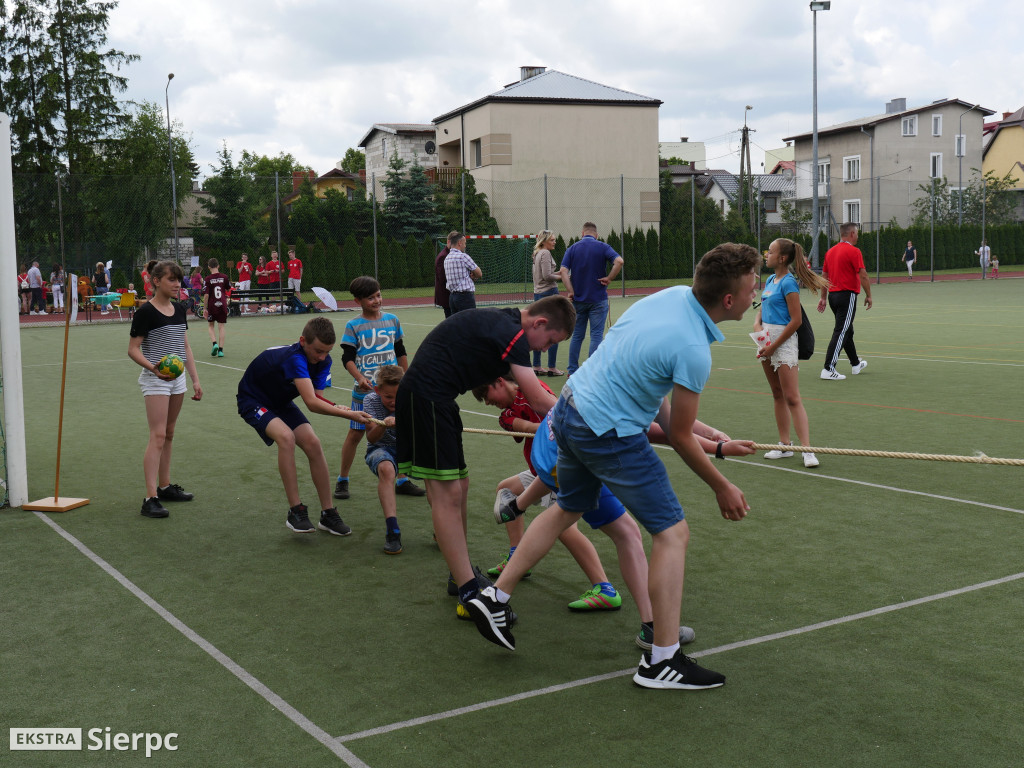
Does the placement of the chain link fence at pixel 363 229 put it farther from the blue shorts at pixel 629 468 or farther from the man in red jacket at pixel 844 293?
the blue shorts at pixel 629 468

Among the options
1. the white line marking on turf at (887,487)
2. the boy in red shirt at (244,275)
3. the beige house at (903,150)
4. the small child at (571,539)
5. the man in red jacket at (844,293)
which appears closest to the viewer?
the small child at (571,539)

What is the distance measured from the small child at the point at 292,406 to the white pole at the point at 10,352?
1.96 meters

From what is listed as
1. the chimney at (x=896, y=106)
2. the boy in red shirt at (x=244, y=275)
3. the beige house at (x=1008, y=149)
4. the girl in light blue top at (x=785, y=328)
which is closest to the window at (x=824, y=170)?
the chimney at (x=896, y=106)

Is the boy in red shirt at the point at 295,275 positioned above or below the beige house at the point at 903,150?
below

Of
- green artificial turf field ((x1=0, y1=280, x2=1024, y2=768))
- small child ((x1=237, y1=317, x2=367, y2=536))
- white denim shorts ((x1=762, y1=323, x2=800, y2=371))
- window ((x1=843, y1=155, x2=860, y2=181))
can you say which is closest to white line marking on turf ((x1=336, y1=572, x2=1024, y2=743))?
green artificial turf field ((x1=0, y1=280, x2=1024, y2=768))

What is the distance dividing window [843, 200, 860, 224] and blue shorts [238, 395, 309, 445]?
6194 cm

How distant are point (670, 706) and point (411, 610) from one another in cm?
167

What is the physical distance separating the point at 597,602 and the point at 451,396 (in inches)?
50.9

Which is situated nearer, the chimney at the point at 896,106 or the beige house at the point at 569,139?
the beige house at the point at 569,139

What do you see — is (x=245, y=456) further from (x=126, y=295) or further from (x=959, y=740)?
(x=126, y=295)

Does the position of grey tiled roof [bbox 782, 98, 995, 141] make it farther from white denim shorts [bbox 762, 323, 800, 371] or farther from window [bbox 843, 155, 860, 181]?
white denim shorts [bbox 762, 323, 800, 371]

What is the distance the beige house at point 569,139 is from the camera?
163 ft

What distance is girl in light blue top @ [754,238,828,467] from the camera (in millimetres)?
7914

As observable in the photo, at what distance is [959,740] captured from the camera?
11.6ft
